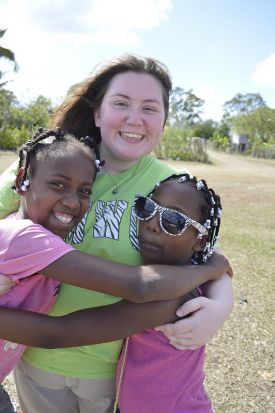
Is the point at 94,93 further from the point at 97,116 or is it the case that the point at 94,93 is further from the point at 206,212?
the point at 206,212

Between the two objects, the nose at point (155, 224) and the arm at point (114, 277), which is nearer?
the arm at point (114, 277)

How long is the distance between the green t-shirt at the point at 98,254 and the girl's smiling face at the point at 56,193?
0.57 ft

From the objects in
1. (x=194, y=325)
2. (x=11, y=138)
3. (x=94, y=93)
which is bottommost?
(x=11, y=138)

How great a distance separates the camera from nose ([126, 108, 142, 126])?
201 centimetres

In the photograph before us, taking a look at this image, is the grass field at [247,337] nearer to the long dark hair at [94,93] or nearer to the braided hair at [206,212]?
the long dark hair at [94,93]

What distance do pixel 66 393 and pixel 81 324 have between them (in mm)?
578

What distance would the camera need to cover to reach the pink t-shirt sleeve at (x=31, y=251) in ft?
4.73

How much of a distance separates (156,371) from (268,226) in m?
8.33

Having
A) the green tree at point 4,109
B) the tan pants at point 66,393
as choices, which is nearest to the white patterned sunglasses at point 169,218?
the tan pants at point 66,393

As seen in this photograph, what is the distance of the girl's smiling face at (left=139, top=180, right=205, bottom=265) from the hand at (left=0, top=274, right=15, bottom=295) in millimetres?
542

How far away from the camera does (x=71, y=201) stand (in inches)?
65.1

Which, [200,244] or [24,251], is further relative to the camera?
[200,244]

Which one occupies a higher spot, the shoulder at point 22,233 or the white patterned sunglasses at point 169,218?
the white patterned sunglasses at point 169,218

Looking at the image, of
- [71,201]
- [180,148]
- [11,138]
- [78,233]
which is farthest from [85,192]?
[180,148]
